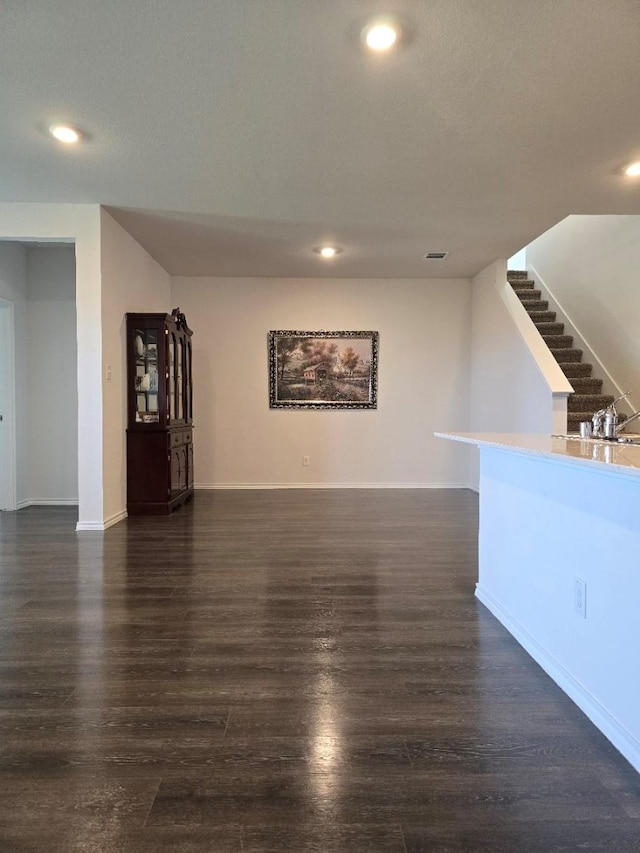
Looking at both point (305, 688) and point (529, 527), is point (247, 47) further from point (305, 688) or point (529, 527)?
point (305, 688)

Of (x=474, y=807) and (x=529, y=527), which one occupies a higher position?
(x=529, y=527)

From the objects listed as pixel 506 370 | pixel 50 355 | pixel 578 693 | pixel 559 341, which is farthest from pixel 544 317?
pixel 50 355

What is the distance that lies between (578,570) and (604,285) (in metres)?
4.71

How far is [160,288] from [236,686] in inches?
200

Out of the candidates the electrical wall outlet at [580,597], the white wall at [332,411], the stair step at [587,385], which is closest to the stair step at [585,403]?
the stair step at [587,385]

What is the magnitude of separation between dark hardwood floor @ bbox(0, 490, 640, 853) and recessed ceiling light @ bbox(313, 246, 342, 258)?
11.2 feet

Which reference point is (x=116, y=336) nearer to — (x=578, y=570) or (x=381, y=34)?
A: (x=381, y=34)

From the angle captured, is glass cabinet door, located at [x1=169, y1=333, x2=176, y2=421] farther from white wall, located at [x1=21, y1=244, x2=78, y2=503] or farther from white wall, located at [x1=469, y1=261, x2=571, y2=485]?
white wall, located at [x1=469, y1=261, x2=571, y2=485]

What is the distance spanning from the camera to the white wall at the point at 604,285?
497cm

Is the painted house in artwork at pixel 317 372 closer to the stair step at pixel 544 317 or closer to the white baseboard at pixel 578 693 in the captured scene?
Answer: the stair step at pixel 544 317

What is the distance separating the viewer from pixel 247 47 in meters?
2.25

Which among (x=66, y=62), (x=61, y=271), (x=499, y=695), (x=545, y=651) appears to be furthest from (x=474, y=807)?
(x=61, y=271)

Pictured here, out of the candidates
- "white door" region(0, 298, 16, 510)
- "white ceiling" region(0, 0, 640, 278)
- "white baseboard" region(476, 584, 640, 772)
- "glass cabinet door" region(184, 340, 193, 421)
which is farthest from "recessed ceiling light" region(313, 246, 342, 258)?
"white baseboard" region(476, 584, 640, 772)

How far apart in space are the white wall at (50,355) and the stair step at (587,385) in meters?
5.44
